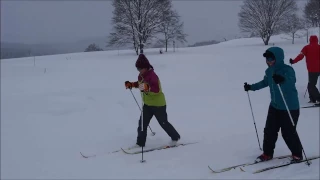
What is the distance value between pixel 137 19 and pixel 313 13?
Answer: 101ft

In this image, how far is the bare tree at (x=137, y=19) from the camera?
31547mm

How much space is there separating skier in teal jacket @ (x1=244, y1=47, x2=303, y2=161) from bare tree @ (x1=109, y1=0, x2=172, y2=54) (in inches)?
1052

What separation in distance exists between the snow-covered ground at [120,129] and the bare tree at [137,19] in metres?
17.8

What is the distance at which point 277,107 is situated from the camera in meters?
5.08

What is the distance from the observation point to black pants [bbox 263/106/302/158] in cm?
504

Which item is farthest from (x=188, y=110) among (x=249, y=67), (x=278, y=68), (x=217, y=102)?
(x=249, y=67)

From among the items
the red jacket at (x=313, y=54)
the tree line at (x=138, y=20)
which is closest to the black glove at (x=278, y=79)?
the red jacket at (x=313, y=54)

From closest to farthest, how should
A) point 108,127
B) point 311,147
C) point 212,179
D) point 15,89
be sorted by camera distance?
1. point 212,179
2. point 311,147
3. point 108,127
4. point 15,89

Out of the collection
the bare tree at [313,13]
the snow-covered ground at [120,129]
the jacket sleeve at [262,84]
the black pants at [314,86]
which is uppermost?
the bare tree at [313,13]

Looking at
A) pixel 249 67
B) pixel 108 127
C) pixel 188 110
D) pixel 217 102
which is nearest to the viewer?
pixel 108 127

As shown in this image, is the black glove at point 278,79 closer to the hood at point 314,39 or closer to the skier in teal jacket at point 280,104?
the skier in teal jacket at point 280,104

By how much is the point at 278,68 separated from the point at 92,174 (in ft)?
11.1

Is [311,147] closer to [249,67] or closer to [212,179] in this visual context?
[212,179]

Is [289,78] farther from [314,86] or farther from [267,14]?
[267,14]
